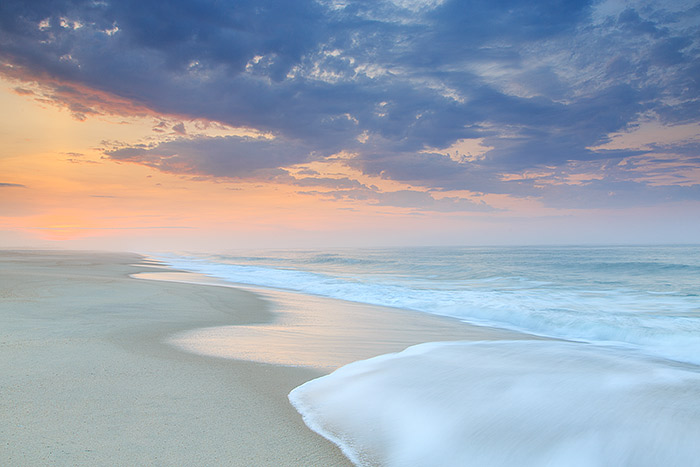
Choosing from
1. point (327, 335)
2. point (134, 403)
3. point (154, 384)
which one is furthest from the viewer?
point (327, 335)

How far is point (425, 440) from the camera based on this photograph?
7.92ft

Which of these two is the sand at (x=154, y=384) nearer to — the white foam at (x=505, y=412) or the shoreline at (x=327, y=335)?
the shoreline at (x=327, y=335)

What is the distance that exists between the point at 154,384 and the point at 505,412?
2685mm

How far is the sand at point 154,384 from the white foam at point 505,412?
31cm

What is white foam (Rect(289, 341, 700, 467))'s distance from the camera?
2252mm

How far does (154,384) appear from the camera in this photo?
3.32m

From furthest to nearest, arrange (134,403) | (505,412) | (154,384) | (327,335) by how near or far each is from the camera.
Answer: (327,335) → (154,384) → (134,403) → (505,412)

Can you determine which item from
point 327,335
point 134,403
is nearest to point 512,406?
point 134,403

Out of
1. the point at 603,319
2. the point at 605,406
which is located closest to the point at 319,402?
the point at 605,406

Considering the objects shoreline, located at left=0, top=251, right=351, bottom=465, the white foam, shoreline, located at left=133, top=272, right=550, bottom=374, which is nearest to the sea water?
the white foam

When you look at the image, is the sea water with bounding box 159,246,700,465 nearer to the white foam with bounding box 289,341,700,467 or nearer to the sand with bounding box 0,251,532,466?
the white foam with bounding box 289,341,700,467

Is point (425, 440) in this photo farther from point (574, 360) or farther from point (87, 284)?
point (87, 284)

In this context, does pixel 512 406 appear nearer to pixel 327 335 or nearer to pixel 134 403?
pixel 134 403

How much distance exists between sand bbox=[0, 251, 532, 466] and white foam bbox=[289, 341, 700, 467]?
1.03 feet
